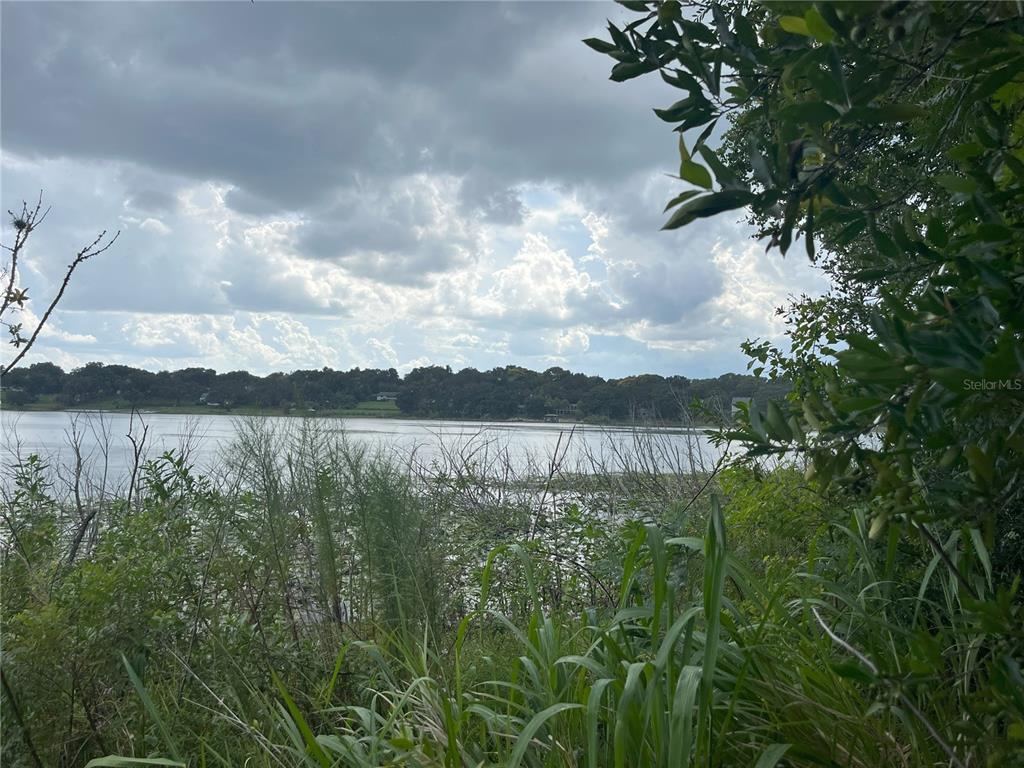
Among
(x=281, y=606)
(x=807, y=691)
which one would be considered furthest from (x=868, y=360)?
(x=281, y=606)

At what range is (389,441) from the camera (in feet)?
19.7

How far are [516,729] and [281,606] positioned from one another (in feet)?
6.91

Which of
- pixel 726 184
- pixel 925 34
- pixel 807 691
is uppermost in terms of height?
pixel 925 34

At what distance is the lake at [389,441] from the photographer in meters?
5.77

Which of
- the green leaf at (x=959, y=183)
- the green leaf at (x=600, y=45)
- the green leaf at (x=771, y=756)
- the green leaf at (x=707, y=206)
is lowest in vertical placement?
the green leaf at (x=771, y=756)

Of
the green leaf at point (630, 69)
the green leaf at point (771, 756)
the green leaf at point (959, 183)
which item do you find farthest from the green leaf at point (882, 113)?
the green leaf at point (771, 756)

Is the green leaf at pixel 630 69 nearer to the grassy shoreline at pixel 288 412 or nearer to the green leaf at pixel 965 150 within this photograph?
the green leaf at pixel 965 150

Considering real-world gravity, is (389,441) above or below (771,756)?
above

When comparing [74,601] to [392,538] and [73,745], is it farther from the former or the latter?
[392,538]

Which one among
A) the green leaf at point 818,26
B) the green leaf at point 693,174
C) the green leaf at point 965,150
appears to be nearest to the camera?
the green leaf at point 818,26

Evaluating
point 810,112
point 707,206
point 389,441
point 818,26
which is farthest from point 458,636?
point 389,441

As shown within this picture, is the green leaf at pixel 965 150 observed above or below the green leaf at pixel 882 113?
above

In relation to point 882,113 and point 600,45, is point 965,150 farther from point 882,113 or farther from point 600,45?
point 600,45

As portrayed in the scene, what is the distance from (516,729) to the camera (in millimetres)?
2125
